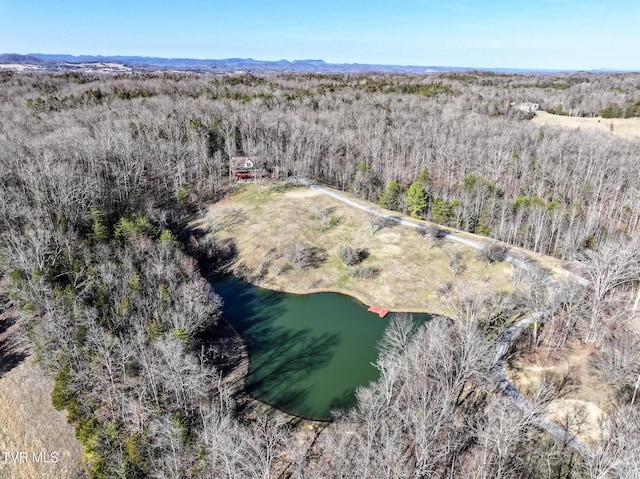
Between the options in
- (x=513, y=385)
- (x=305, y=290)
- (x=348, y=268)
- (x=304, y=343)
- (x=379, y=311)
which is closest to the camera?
(x=513, y=385)

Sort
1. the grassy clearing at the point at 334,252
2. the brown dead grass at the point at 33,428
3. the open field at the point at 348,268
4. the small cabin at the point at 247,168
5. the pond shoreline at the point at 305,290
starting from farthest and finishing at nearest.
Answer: the small cabin at the point at 247,168 < the grassy clearing at the point at 334,252 < the pond shoreline at the point at 305,290 < the open field at the point at 348,268 < the brown dead grass at the point at 33,428

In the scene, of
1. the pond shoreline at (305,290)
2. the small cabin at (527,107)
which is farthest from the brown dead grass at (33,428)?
the small cabin at (527,107)

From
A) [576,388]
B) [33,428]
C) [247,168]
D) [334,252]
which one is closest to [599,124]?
[334,252]

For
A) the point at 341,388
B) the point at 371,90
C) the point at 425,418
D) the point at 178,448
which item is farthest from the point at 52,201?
the point at 371,90

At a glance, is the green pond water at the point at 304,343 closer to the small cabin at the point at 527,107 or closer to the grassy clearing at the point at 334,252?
the grassy clearing at the point at 334,252

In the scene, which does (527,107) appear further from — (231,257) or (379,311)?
(231,257)

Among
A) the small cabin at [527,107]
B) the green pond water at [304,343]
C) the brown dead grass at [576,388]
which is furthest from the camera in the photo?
the small cabin at [527,107]

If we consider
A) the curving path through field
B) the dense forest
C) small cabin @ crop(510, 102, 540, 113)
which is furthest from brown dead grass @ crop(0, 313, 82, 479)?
small cabin @ crop(510, 102, 540, 113)
